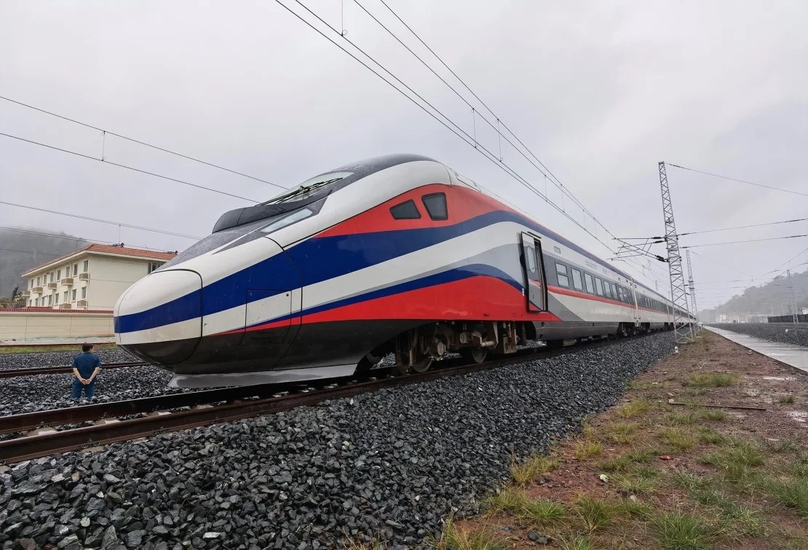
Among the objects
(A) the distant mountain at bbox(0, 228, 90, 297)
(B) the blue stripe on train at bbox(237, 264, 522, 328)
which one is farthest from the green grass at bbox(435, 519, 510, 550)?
(A) the distant mountain at bbox(0, 228, 90, 297)

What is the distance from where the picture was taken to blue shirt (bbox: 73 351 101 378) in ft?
25.3

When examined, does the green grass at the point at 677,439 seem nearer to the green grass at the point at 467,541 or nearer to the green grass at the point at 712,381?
the green grass at the point at 467,541

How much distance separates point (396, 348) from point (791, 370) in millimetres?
10699

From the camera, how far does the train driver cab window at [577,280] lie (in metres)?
12.3

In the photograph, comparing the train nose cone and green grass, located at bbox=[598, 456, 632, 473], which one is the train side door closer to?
green grass, located at bbox=[598, 456, 632, 473]

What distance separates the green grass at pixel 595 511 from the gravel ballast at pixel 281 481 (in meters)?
0.75

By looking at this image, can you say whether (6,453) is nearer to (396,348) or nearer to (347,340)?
(347,340)

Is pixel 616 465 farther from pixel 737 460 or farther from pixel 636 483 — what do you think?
pixel 737 460

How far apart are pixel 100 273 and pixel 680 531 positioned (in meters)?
43.9

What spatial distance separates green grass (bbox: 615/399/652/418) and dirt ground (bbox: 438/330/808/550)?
0.03 meters

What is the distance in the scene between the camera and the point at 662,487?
3.90 meters

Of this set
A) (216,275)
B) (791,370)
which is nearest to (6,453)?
(216,275)

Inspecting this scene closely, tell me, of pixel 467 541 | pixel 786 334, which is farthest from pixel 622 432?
pixel 786 334

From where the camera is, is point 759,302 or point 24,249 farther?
point 24,249
